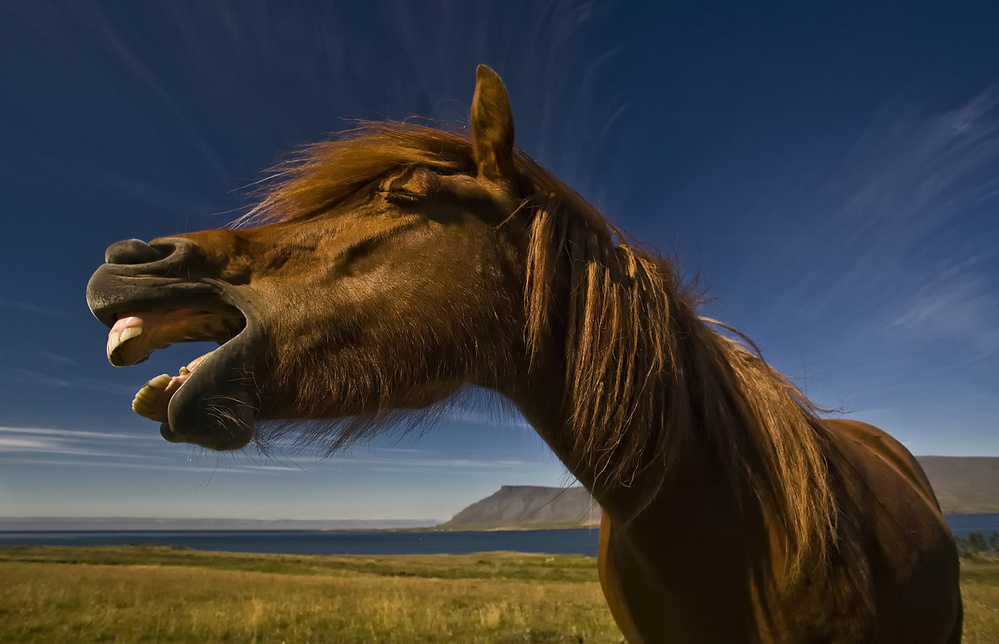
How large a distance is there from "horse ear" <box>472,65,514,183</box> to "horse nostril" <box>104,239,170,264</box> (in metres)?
1.03

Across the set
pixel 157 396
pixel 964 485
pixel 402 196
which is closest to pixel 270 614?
pixel 157 396

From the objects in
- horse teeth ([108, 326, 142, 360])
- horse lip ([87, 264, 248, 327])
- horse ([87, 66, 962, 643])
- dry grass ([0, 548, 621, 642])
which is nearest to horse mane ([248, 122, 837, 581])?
horse ([87, 66, 962, 643])

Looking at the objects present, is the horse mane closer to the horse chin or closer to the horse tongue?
the horse chin

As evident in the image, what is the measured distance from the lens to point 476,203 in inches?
66.2

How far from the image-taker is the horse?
1378mm

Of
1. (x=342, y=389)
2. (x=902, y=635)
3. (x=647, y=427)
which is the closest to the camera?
(x=342, y=389)

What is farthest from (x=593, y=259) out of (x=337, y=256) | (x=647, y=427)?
(x=337, y=256)

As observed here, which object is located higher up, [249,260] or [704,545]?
[249,260]

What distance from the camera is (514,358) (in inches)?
64.2

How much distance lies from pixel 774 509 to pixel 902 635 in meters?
0.85

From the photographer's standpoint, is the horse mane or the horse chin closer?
the horse chin

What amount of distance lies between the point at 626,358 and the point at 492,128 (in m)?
0.88

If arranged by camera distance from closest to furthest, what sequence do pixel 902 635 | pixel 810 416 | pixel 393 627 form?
pixel 902 635 < pixel 810 416 < pixel 393 627

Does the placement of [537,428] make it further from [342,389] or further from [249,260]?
[249,260]
